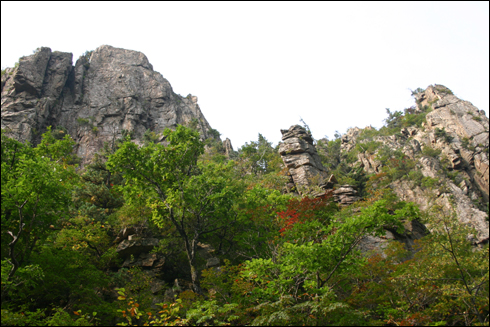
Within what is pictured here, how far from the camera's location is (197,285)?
12336mm

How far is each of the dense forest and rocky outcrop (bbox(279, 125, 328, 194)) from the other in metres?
10.6

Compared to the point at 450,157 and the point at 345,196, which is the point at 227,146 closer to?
the point at 345,196

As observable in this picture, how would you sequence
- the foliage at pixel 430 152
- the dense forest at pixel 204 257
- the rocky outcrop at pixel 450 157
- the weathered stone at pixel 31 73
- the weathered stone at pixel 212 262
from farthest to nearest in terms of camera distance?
the foliage at pixel 430 152
the weathered stone at pixel 31 73
the rocky outcrop at pixel 450 157
the weathered stone at pixel 212 262
the dense forest at pixel 204 257

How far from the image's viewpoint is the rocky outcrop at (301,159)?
31.7 m

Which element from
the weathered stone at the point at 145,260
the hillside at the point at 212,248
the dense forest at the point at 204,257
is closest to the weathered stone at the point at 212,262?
the hillside at the point at 212,248

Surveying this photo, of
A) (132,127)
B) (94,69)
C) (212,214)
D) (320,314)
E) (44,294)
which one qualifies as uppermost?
(94,69)

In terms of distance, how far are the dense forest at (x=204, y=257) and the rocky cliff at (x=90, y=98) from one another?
28609 millimetres

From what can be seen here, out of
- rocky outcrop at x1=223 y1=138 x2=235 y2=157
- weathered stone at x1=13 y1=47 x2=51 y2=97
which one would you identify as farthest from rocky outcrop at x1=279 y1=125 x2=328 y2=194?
weathered stone at x1=13 y1=47 x2=51 y2=97

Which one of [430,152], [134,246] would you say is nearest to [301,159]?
[134,246]

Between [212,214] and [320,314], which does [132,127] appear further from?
[320,314]

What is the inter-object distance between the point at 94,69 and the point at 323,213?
186ft

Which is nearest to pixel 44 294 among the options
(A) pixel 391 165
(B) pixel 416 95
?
(A) pixel 391 165

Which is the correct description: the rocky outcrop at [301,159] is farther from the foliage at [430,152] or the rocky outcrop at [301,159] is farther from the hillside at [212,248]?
the foliage at [430,152]

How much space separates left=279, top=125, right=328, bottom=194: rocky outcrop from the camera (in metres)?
31.7
